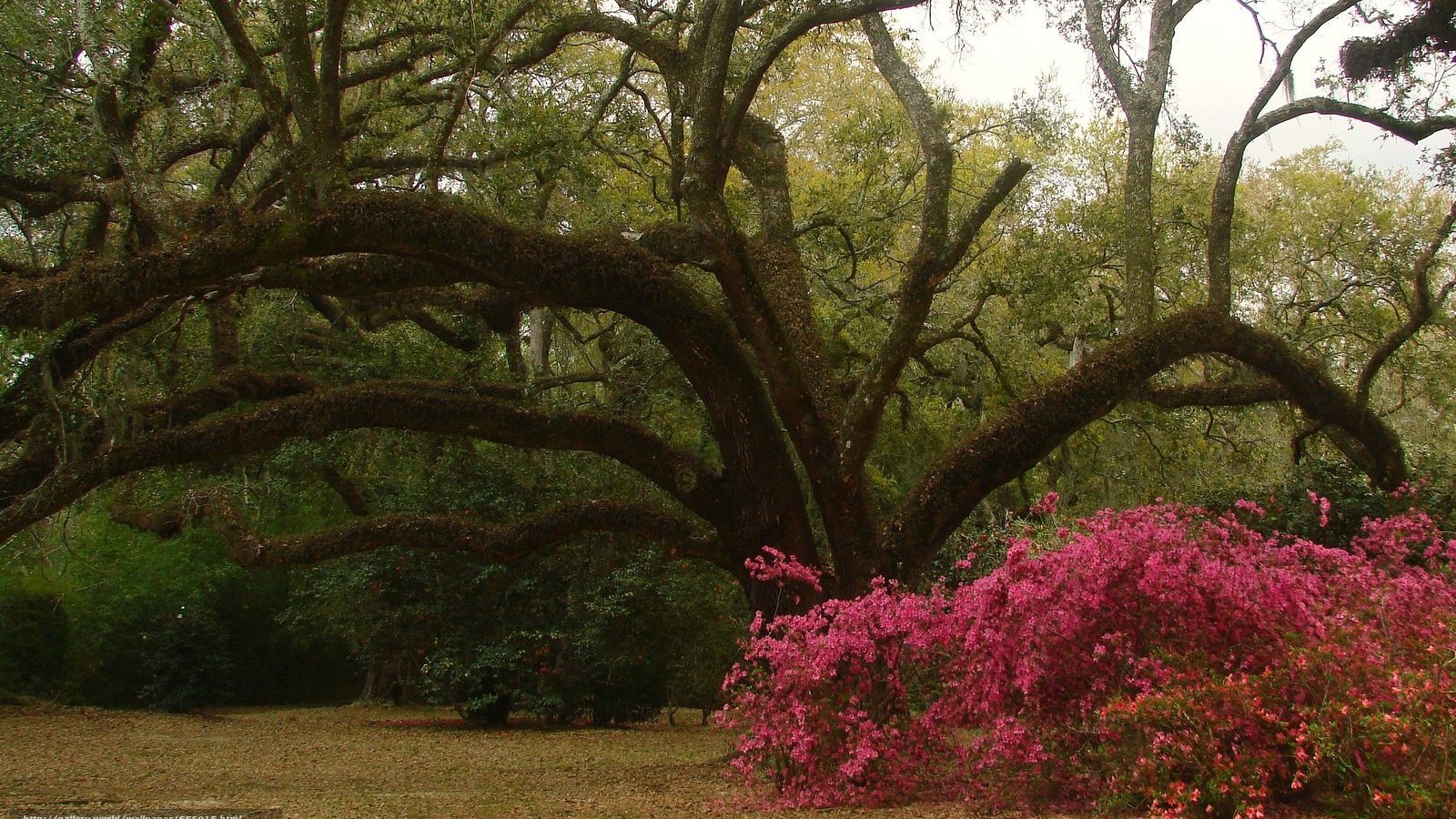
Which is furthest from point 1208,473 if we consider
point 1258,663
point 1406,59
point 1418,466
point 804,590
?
point 1258,663

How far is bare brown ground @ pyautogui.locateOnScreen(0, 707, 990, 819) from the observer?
575 centimetres

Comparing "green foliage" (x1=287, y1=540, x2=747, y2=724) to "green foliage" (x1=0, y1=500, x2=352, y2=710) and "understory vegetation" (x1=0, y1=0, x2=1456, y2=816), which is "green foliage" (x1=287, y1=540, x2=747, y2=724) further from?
"green foliage" (x1=0, y1=500, x2=352, y2=710)

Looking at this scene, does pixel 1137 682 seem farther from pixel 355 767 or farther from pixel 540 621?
pixel 540 621

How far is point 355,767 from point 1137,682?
6.25 metres

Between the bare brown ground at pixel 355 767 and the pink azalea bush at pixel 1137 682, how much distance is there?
430 mm

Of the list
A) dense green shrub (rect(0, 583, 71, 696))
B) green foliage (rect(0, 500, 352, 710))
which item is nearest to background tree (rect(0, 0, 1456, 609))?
green foliage (rect(0, 500, 352, 710))

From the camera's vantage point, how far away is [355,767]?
812 centimetres

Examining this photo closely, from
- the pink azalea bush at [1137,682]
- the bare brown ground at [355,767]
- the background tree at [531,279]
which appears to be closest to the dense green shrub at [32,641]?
the bare brown ground at [355,767]

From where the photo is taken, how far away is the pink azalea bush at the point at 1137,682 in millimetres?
4121

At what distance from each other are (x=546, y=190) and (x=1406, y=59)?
8.05 metres

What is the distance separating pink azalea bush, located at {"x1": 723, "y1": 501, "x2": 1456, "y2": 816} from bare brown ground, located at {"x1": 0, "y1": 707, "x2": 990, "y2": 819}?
0.43 meters

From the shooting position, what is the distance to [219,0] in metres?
5.67

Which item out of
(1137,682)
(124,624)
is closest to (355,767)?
(1137,682)

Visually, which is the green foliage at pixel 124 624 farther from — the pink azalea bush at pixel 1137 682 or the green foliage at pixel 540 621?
the pink azalea bush at pixel 1137 682
